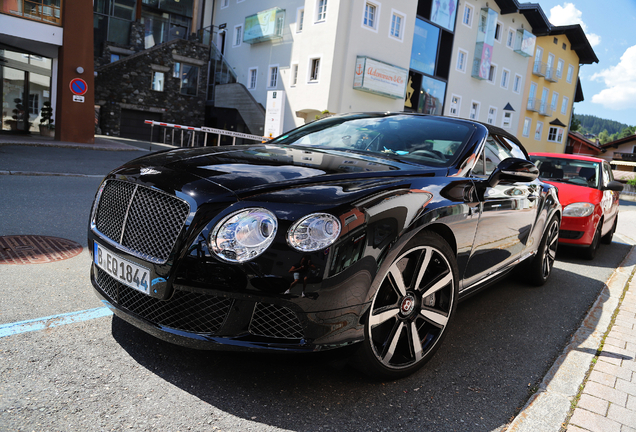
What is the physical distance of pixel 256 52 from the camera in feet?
95.7

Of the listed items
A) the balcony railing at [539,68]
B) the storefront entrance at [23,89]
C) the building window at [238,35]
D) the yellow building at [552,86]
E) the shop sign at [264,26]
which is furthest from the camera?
the yellow building at [552,86]

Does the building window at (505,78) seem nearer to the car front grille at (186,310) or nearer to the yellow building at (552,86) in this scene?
the yellow building at (552,86)

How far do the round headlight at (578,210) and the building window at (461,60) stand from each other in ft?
84.9

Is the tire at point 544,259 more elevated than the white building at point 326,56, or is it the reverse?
the white building at point 326,56

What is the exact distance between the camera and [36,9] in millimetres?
15062

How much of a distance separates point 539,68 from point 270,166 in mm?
42587

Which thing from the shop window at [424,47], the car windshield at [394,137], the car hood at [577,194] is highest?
the shop window at [424,47]

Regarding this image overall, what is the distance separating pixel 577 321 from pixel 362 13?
72.6 feet

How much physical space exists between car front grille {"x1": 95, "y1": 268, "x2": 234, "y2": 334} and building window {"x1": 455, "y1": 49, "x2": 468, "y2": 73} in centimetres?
3130

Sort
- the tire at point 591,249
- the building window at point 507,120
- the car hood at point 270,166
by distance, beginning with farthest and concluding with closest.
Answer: the building window at point 507,120, the tire at point 591,249, the car hood at point 270,166

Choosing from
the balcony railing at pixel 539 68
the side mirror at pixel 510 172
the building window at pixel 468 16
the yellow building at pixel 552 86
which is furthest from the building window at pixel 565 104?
the side mirror at pixel 510 172

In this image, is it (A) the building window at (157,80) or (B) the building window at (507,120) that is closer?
(A) the building window at (157,80)

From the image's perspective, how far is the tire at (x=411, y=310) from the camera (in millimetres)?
2383

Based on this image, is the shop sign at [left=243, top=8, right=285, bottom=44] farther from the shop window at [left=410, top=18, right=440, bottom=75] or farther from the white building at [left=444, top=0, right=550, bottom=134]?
the white building at [left=444, top=0, right=550, bottom=134]
